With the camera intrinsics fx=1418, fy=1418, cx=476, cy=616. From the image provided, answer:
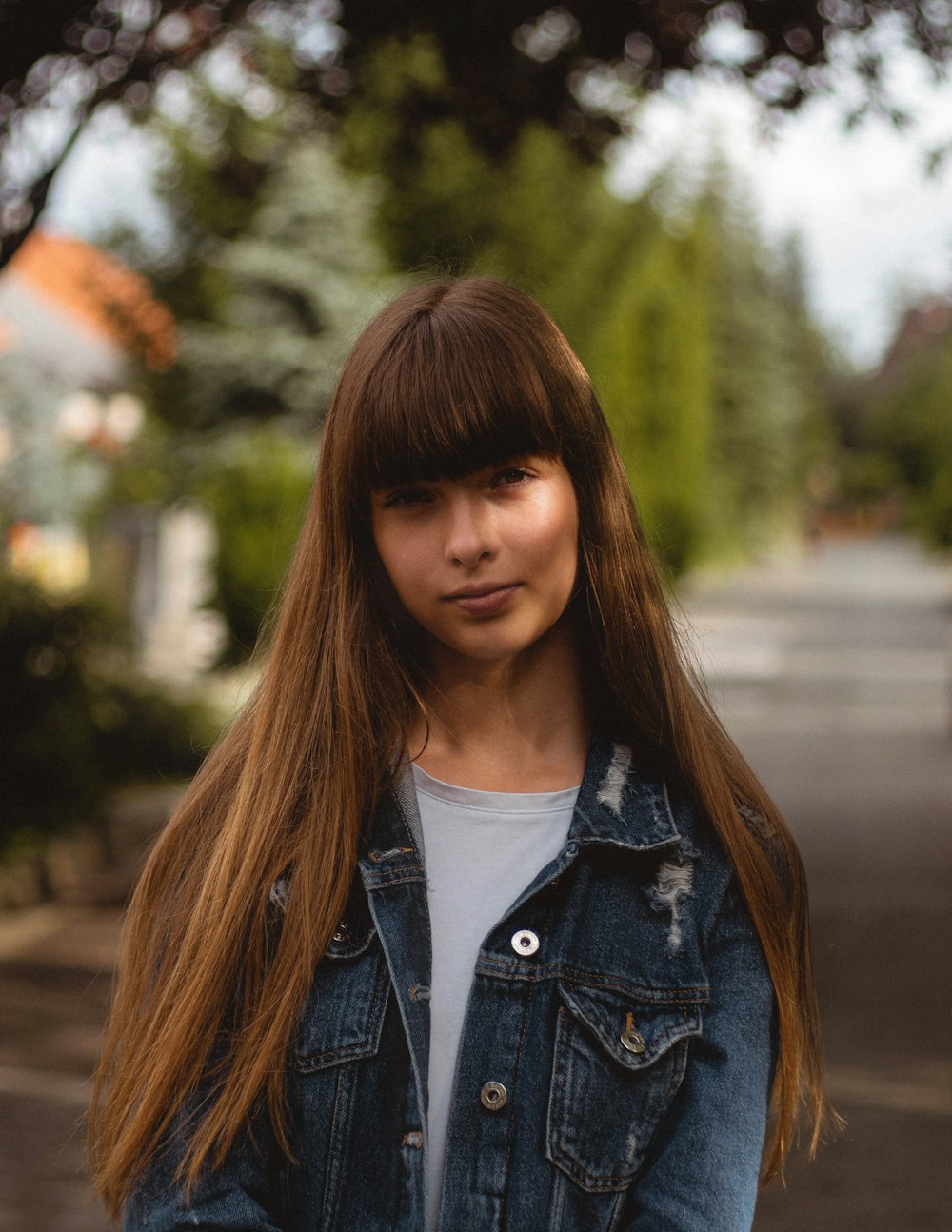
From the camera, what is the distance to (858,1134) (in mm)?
4031

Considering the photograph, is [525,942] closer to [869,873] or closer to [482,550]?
[482,550]

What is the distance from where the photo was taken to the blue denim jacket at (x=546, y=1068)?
140cm

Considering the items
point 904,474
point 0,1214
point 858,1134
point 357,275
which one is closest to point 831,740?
point 858,1134

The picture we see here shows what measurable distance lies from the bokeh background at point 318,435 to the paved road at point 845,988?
0.05 feet

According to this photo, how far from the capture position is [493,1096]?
1.41m

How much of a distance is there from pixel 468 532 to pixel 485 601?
0.08m

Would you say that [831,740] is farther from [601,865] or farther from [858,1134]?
[601,865]

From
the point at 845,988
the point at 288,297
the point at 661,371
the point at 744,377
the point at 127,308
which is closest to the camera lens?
the point at 845,988

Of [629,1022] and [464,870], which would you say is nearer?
[629,1022]

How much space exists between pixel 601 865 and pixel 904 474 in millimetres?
61070

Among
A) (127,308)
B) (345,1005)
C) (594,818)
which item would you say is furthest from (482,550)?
(127,308)

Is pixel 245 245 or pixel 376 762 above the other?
pixel 245 245

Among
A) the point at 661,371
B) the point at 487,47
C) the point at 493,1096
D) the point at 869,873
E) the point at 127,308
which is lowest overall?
the point at 869,873

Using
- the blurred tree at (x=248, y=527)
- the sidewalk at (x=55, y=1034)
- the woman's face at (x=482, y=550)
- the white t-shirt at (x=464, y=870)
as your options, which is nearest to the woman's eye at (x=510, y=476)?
the woman's face at (x=482, y=550)
